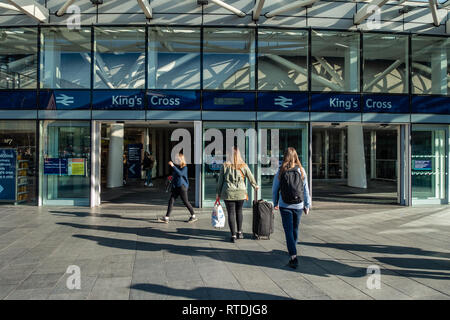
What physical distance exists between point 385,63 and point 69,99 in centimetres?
1109

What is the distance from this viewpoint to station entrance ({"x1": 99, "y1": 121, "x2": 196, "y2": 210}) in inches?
515

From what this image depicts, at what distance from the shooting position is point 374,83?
11.9m

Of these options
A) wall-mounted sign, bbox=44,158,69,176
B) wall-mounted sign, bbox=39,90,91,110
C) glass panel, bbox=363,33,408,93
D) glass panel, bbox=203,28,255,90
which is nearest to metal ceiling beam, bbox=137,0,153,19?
glass panel, bbox=203,28,255,90

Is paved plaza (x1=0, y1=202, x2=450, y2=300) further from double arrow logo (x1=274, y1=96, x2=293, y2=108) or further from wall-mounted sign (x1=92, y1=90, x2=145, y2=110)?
double arrow logo (x1=274, y1=96, x2=293, y2=108)

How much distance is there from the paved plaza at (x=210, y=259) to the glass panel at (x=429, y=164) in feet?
9.04

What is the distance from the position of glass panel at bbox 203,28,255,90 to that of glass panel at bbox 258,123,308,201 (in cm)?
159

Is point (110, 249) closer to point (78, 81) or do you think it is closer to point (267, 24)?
point (78, 81)

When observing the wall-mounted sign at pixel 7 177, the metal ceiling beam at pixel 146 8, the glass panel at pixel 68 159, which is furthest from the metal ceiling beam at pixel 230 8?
the wall-mounted sign at pixel 7 177

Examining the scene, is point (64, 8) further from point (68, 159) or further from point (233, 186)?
point (233, 186)

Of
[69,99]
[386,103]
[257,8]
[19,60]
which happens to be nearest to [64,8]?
[19,60]

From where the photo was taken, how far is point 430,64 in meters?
12.6
